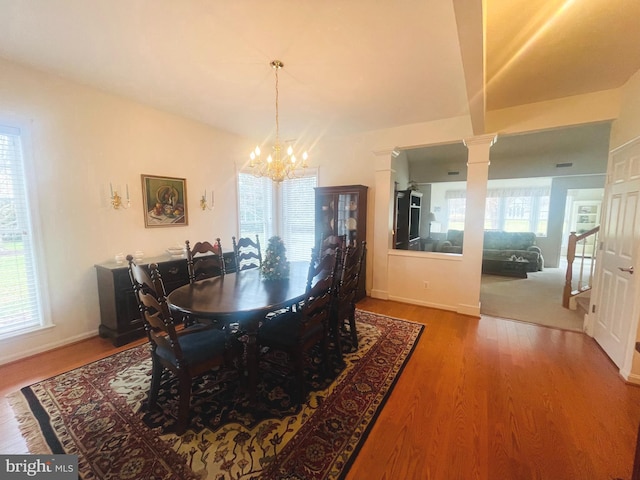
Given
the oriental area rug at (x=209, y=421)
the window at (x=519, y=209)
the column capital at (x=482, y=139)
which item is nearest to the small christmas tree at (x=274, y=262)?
the oriental area rug at (x=209, y=421)

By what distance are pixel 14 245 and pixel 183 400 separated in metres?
2.32

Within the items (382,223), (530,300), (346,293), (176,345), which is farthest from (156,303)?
(530,300)

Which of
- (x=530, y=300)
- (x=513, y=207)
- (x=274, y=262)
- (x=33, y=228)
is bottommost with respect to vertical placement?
(x=530, y=300)

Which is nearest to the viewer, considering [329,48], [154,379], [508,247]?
[154,379]

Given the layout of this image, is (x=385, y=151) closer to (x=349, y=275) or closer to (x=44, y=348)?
(x=349, y=275)

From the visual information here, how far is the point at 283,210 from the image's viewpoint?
5.25 m

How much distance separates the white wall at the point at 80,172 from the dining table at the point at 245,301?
4.89 ft

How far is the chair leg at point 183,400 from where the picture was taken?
1.63 metres

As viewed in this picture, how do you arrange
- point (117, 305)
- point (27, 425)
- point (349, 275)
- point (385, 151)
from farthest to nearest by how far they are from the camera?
point (385, 151) < point (117, 305) < point (349, 275) < point (27, 425)

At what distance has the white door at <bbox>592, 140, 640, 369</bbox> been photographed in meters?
2.28

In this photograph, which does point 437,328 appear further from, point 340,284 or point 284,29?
point 284,29

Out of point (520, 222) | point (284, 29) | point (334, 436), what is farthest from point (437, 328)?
point (520, 222)

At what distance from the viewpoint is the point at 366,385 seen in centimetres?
215

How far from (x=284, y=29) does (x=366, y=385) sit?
2.76m
